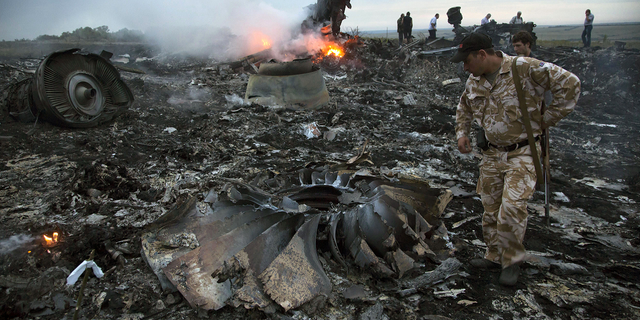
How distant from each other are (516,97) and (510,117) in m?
0.14

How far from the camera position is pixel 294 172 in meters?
3.81

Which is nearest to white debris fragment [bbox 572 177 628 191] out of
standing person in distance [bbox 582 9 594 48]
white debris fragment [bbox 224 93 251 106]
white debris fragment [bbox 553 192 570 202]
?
white debris fragment [bbox 553 192 570 202]

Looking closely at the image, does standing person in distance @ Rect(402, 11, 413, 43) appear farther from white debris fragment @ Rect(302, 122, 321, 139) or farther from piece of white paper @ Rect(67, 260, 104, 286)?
piece of white paper @ Rect(67, 260, 104, 286)

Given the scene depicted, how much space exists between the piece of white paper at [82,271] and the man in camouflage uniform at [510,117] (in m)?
2.96

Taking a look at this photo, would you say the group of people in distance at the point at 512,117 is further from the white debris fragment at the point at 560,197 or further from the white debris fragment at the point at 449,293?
the white debris fragment at the point at 560,197

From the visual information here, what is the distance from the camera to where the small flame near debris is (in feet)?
9.40

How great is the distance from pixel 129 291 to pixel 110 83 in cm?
630

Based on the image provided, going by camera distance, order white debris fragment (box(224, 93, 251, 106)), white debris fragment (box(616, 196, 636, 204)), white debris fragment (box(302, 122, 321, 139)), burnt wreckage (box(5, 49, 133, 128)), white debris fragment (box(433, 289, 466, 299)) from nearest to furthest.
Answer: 1. white debris fragment (box(433, 289, 466, 299))
2. white debris fragment (box(616, 196, 636, 204))
3. burnt wreckage (box(5, 49, 133, 128))
4. white debris fragment (box(302, 122, 321, 139))
5. white debris fragment (box(224, 93, 251, 106))

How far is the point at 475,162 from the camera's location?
518 centimetres

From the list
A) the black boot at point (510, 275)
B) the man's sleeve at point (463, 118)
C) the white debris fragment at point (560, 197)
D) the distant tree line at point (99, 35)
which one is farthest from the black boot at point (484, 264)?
the distant tree line at point (99, 35)

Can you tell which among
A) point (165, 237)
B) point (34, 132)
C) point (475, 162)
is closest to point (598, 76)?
point (475, 162)

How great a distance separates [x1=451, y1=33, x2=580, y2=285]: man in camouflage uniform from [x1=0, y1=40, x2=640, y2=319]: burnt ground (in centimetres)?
38

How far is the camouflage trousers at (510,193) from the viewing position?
236cm

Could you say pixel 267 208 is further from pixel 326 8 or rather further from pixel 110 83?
pixel 326 8
